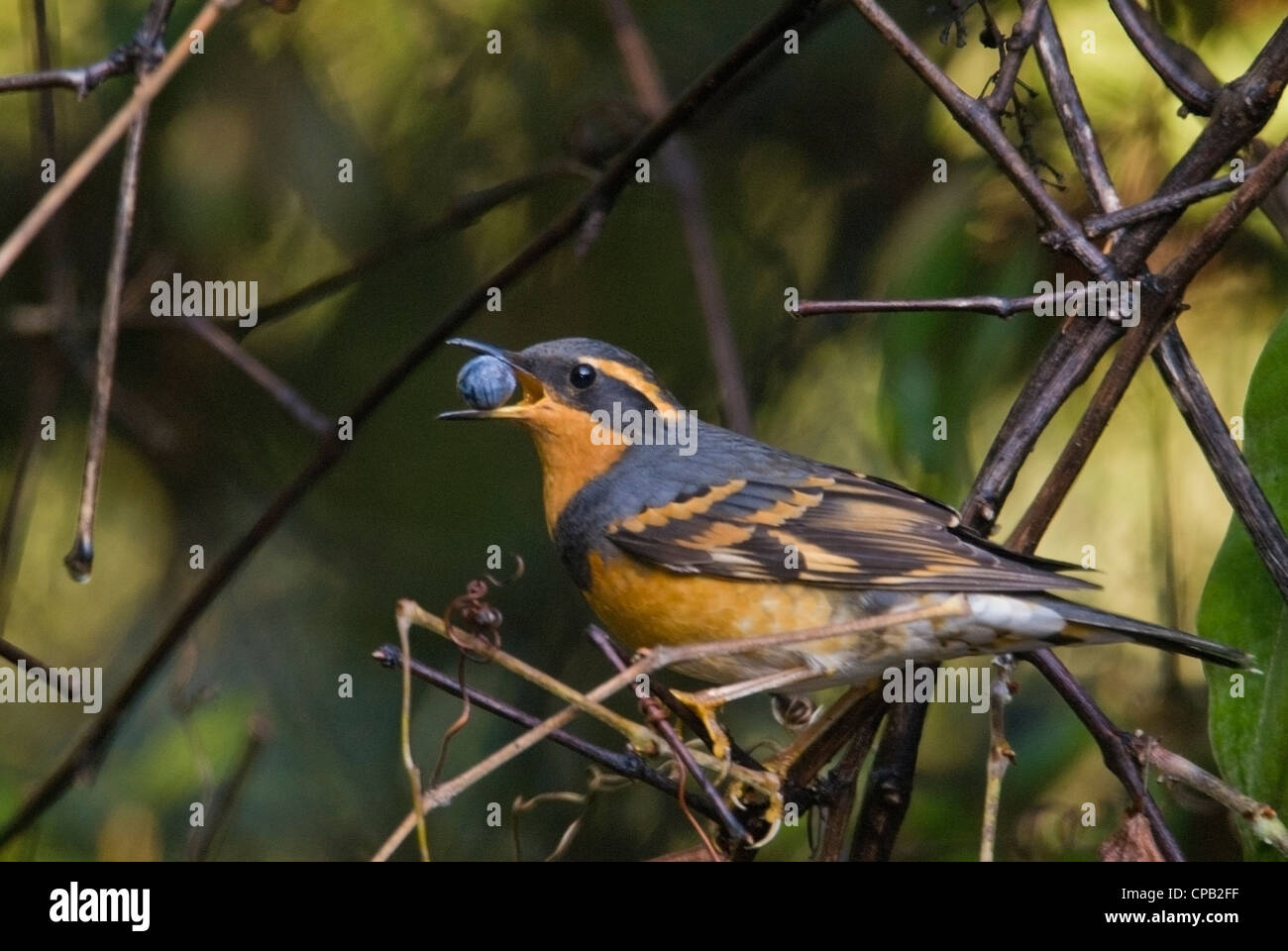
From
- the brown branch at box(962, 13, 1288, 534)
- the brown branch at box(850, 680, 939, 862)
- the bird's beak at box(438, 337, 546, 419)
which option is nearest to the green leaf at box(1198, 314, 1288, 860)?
the brown branch at box(962, 13, 1288, 534)

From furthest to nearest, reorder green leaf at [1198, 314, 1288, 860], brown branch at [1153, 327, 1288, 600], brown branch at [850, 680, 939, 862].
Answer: brown branch at [850, 680, 939, 862] → green leaf at [1198, 314, 1288, 860] → brown branch at [1153, 327, 1288, 600]

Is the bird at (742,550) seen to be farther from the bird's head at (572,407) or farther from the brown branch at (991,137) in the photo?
the brown branch at (991,137)

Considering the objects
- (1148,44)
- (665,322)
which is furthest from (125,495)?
(1148,44)

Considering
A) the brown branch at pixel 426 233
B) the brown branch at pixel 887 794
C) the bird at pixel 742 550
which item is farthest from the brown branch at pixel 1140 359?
the brown branch at pixel 426 233

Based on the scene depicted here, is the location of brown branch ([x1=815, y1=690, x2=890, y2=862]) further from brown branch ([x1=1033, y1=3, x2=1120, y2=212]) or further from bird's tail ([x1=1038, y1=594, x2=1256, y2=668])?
brown branch ([x1=1033, y1=3, x2=1120, y2=212])

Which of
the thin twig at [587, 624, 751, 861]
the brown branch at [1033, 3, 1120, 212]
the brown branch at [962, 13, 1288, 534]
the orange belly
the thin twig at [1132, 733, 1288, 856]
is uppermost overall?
the brown branch at [1033, 3, 1120, 212]

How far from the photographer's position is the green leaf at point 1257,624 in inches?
114

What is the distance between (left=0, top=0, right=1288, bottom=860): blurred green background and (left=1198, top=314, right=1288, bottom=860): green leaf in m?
1.43

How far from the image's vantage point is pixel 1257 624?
299 centimetres

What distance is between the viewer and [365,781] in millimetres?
4867

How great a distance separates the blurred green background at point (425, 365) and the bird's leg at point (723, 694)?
1.37 metres

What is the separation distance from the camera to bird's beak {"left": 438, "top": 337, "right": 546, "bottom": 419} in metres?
3.75

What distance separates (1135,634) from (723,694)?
851mm

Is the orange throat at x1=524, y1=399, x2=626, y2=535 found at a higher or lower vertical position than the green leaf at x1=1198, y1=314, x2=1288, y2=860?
higher
